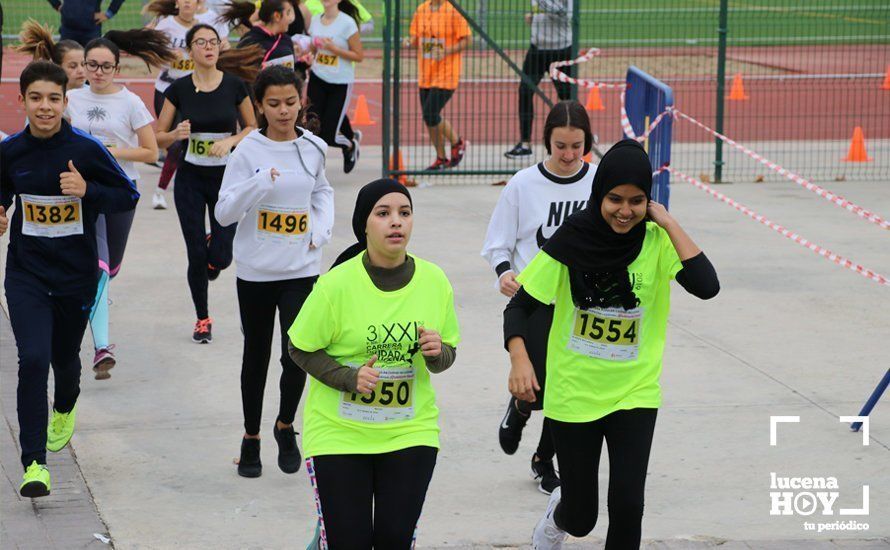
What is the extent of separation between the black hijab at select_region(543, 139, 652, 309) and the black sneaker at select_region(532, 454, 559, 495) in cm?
158

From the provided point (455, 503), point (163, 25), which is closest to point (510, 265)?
point (455, 503)

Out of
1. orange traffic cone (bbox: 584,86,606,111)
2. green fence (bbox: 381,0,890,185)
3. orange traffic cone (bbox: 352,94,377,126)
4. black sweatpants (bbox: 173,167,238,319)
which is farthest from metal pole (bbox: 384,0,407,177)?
orange traffic cone (bbox: 584,86,606,111)

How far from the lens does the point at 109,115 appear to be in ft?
27.6

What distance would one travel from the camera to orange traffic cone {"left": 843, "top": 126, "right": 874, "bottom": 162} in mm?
15734

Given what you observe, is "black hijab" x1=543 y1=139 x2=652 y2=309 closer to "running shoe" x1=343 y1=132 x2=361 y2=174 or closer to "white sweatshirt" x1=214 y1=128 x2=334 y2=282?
"white sweatshirt" x1=214 y1=128 x2=334 y2=282

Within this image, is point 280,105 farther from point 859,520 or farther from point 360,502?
point 859,520

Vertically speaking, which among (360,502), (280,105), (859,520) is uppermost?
(280,105)

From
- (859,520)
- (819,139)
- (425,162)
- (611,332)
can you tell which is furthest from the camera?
(819,139)

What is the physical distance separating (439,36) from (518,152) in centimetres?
146

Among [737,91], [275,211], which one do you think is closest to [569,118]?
→ [275,211]

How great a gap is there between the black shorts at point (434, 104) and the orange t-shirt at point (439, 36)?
0.08 meters

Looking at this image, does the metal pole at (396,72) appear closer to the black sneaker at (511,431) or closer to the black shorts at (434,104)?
the black shorts at (434,104)

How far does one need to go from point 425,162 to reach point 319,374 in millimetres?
10800

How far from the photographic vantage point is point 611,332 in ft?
16.4
